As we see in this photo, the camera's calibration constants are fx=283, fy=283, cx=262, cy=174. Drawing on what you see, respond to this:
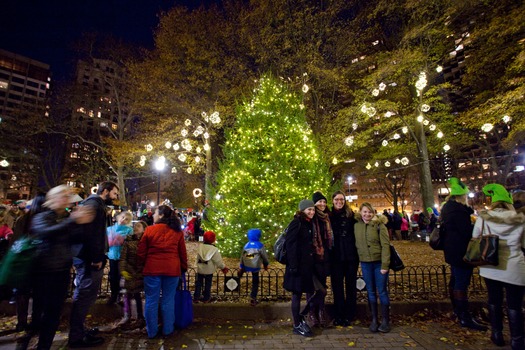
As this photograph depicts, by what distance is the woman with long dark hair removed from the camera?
4348 millimetres

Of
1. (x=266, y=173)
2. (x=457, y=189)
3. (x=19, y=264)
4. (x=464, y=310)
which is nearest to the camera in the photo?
(x=19, y=264)

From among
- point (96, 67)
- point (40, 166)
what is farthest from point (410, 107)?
point (40, 166)

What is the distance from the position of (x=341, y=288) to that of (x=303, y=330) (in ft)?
3.43

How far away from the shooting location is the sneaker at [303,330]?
4.56 metres

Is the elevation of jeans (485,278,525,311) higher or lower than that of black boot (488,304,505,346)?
higher

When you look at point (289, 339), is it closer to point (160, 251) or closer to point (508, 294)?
point (160, 251)

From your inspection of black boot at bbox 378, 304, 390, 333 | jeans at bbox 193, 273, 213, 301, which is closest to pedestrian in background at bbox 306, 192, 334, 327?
black boot at bbox 378, 304, 390, 333

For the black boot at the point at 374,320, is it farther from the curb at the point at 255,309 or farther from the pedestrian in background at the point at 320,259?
the pedestrian in background at the point at 320,259

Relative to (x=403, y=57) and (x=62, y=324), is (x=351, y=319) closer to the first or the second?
(x=62, y=324)

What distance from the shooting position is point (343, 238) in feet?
16.5

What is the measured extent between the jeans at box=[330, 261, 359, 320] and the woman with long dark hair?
2.73m

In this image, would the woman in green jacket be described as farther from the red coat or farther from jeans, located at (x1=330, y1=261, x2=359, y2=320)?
the red coat

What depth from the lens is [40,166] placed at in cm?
2998

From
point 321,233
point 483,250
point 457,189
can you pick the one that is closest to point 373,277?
point 321,233
